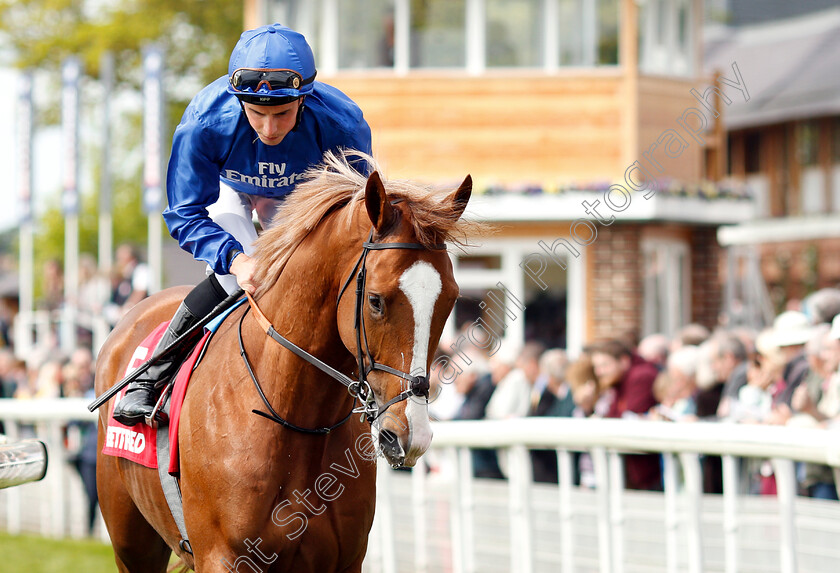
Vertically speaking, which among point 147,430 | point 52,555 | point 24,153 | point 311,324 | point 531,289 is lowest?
point 52,555

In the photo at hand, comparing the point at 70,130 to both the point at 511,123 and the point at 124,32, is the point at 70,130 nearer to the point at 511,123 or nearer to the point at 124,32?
the point at 511,123

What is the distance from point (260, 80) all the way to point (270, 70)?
43 mm

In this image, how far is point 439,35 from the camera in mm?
12547

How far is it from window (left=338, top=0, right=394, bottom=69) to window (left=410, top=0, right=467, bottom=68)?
0.30 metres

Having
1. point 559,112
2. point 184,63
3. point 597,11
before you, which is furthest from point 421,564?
point 184,63

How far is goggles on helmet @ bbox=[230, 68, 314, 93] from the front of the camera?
3107 millimetres

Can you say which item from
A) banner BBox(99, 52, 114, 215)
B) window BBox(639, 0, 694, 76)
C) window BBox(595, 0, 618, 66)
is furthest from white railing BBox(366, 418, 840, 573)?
banner BBox(99, 52, 114, 215)

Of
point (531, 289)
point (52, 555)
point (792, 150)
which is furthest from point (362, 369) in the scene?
point (792, 150)

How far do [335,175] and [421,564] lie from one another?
3027mm

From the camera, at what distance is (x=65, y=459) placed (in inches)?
307

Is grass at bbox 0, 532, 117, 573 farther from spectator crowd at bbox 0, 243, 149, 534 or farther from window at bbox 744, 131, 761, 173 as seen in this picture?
window at bbox 744, 131, 761, 173

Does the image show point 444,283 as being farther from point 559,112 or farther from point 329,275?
point 559,112

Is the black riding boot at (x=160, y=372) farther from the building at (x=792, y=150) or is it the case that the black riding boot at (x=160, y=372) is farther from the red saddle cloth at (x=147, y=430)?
the building at (x=792, y=150)

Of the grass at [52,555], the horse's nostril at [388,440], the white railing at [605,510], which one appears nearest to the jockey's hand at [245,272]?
the horse's nostril at [388,440]
